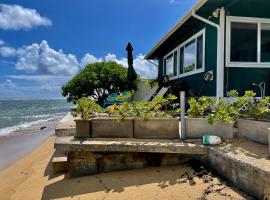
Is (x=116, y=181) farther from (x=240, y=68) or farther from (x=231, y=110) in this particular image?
(x=240, y=68)

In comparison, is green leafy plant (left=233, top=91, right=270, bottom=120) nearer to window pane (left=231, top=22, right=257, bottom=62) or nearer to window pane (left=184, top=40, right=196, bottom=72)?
window pane (left=231, top=22, right=257, bottom=62)

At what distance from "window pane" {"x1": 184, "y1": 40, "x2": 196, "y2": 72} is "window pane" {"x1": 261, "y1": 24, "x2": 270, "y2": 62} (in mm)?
1906

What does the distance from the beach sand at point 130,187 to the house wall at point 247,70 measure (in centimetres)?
315

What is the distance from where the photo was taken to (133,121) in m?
4.19

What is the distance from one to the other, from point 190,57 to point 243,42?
1987 mm

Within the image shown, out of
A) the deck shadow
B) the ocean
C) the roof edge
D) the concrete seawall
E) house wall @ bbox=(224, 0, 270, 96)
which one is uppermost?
the roof edge

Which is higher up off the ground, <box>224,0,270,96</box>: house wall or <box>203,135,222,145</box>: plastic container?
<box>224,0,270,96</box>: house wall

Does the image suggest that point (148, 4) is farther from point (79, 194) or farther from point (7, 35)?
point (7, 35)

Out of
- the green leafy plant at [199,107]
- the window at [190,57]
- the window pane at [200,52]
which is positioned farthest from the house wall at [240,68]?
the green leafy plant at [199,107]

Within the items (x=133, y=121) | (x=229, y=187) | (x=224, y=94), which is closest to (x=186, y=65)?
(x=224, y=94)

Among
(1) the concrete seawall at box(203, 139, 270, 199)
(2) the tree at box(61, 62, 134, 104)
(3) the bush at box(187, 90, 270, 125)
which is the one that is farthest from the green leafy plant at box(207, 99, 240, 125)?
(2) the tree at box(61, 62, 134, 104)

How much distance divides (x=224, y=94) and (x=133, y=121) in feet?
9.13

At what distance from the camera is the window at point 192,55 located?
6.88 metres

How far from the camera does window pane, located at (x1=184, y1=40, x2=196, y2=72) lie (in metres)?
7.40
